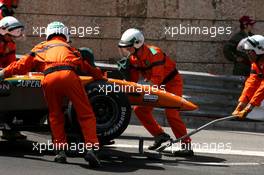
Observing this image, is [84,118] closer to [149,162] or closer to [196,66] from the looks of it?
[149,162]

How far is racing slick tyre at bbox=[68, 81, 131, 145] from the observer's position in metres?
9.60

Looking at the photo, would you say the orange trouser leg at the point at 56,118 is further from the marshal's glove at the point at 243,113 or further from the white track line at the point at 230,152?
the marshal's glove at the point at 243,113

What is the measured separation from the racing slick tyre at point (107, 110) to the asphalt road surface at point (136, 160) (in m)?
0.30

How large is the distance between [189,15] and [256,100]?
17.3 ft

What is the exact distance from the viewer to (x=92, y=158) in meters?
8.70

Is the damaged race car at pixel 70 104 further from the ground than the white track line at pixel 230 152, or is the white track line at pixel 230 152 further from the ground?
the damaged race car at pixel 70 104

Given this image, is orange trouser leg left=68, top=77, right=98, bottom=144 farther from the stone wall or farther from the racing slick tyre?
the stone wall

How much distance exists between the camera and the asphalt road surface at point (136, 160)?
8.70 metres

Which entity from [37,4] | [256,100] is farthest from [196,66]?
[256,100]

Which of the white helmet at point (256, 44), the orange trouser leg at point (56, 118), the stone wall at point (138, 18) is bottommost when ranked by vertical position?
the orange trouser leg at point (56, 118)

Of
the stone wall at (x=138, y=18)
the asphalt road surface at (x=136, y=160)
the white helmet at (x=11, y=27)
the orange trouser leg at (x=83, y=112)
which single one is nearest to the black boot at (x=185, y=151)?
the asphalt road surface at (x=136, y=160)

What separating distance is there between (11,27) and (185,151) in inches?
112

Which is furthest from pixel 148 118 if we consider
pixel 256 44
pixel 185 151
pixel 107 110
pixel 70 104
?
pixel 256 44

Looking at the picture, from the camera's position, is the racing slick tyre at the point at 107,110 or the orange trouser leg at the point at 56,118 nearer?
the orange trouser leg at the point at 56,118
